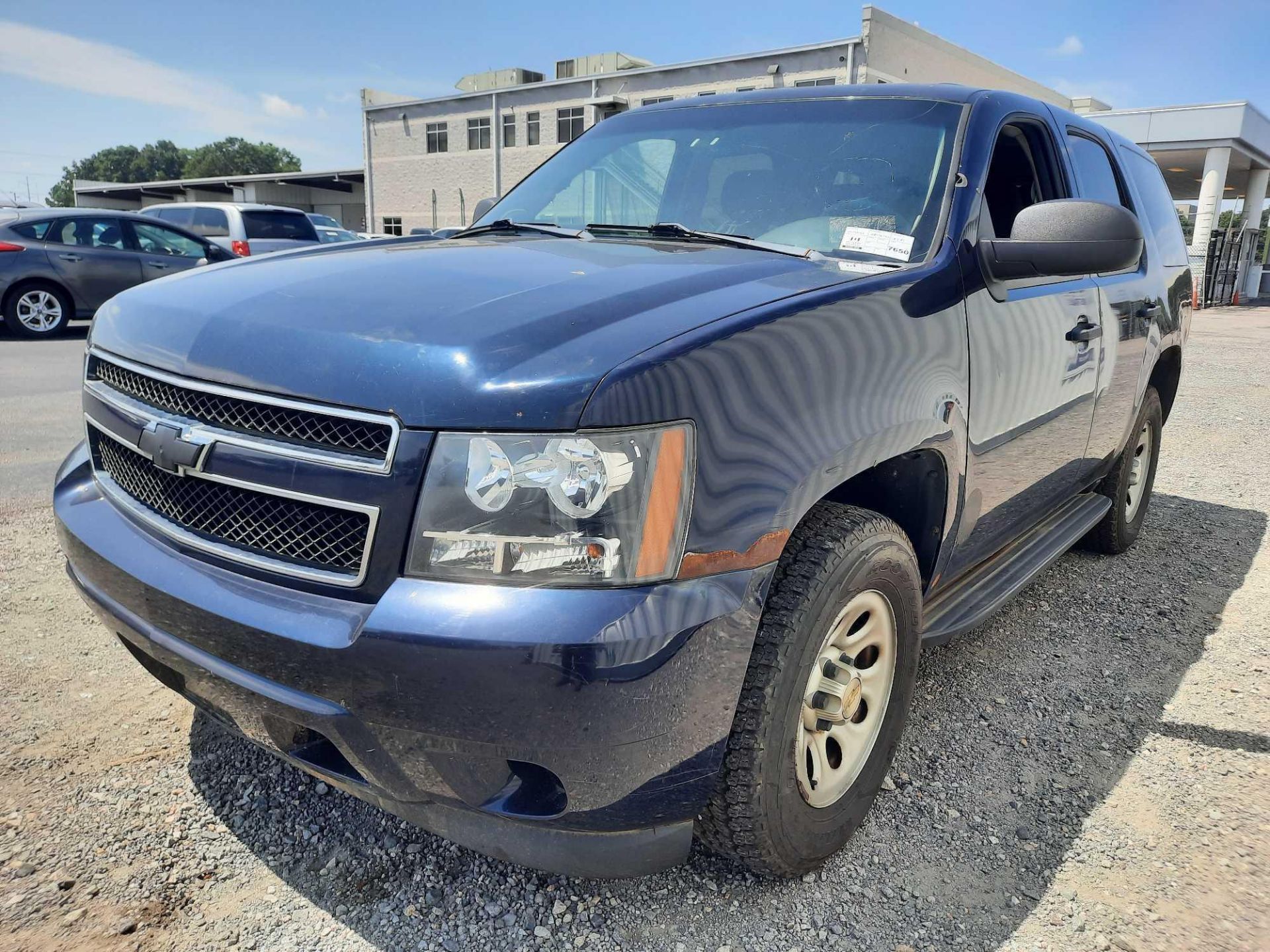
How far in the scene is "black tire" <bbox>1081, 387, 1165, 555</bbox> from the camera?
421cm

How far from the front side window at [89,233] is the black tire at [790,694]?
12014 millimetres

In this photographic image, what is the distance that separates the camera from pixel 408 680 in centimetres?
157

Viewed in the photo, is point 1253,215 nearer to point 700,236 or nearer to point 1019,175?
point 1019,175

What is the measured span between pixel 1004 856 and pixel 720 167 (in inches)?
84.7

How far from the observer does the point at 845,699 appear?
6.90 feet

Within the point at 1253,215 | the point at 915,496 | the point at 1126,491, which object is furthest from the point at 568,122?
the point at 915,496

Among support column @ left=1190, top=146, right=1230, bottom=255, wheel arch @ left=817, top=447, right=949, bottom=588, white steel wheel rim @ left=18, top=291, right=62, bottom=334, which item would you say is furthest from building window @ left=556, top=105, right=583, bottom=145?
wheel arch @ left=817, top=447, right=949, bottom=588

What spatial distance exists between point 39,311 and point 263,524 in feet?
38.0

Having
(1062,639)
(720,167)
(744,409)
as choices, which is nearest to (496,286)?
(744,409)

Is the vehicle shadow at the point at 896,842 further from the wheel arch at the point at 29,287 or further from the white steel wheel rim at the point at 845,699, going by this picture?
the wheel arch at the point at 29,287

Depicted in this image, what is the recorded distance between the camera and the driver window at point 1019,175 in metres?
3.00

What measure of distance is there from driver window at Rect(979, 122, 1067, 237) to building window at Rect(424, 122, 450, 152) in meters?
41.8

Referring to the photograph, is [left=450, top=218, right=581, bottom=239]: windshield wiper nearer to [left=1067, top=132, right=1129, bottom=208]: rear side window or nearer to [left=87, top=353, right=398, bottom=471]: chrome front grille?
[left=87, top=353, right=398, bottom=471]: chrome front grille

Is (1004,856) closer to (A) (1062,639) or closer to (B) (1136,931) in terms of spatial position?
(B) (1136,931)
